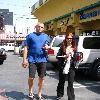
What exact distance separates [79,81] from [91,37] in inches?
71.9

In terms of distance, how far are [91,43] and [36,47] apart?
17.2 feet

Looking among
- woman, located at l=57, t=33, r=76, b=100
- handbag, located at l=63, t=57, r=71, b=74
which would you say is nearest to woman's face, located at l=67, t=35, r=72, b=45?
A: woman, located at l=57, t=33, r=76, b=100

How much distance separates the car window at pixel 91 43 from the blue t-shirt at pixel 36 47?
A: 4783 mm

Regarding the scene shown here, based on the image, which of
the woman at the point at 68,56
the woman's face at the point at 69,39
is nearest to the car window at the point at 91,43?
the woman at the point at 68,56

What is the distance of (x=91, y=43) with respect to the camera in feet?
45.0

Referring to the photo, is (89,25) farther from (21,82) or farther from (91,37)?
(21,82)

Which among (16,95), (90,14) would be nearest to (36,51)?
(16,95)

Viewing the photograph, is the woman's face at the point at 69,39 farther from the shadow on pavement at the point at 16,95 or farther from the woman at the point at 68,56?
the shadow on pavement at the point at 16,95

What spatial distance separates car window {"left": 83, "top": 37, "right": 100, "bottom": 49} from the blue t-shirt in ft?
15.7

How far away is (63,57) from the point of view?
8688 mm

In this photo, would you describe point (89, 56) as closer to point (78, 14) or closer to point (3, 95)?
point (3, 95)

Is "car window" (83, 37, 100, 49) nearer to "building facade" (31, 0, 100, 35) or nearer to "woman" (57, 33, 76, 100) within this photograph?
"building facade" (31, 0, 100, 35)

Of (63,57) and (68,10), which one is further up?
(68,10)

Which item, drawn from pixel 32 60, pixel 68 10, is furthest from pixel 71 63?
pixel 68 10
